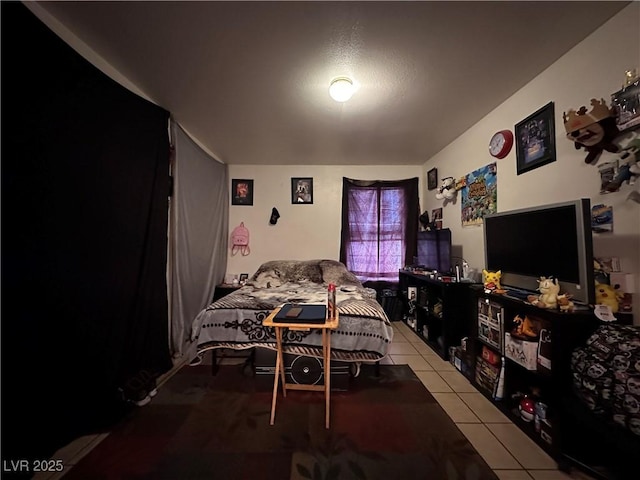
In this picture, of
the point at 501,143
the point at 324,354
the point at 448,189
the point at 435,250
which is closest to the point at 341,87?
the point at 501,143

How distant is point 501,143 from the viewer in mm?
2236

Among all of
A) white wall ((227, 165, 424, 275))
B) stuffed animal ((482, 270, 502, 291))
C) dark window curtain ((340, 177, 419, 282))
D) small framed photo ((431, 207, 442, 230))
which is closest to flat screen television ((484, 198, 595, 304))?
stuffed animal ((482, 270, 502, 291))

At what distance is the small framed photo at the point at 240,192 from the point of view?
13.4 feet

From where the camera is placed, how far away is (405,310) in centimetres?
371

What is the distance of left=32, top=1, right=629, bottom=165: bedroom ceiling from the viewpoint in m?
1.37

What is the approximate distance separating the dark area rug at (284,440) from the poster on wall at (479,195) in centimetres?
190

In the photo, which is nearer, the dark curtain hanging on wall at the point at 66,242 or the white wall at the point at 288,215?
the dark curtain hanging on wall at the point at 66,242

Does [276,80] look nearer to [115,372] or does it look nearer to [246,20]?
[246,20]

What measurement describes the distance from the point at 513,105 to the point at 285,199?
3.10m

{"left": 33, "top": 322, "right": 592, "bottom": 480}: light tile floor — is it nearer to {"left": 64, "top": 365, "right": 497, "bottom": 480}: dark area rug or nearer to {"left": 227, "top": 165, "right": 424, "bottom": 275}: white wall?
{"left": 64, "top": 365, "right": 497, "bottom": 480}: dark area rug

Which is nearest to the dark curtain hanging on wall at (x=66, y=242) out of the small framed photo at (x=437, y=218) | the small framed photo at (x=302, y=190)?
the small framed photo at (x=302, y=190)

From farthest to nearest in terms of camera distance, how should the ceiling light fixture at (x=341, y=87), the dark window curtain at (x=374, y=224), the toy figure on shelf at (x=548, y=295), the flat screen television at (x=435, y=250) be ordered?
the dark window curtain at (x=374, y=224), the flat screen television at (x=435, y=250), the ceiling light fixture at (x=341, y=87), the toy figure on shelf at (x=548, y=295)

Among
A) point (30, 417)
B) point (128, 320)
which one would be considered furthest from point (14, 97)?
point (30, 417)

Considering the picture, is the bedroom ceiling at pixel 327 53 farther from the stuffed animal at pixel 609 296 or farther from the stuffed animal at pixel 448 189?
the stuffed animal at pixel 609 296
